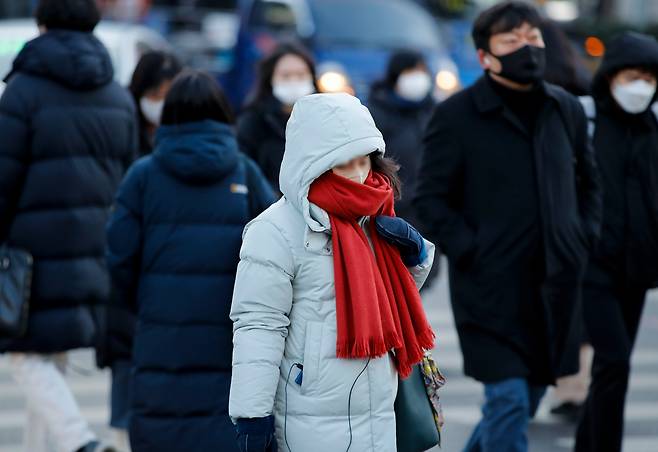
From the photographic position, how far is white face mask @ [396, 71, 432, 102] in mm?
10133

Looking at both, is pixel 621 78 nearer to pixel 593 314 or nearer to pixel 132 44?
pixel 593 314

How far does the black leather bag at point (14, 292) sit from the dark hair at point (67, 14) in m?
1.03

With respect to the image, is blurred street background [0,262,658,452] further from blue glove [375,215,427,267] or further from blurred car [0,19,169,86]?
blurred car [0,19,169,86]

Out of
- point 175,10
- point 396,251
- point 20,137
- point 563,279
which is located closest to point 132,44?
point 20,137

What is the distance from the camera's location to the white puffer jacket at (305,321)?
169 inches

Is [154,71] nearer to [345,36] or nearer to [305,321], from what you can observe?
[305,321]

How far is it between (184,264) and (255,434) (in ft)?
4.85

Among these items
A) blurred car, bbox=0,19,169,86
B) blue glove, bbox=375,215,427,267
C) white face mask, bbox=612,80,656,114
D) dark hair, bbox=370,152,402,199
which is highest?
dark hair, bbox=370,152,402,199

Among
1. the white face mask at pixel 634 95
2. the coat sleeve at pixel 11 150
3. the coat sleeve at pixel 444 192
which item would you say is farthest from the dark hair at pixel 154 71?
the white face mask at pixel 634 95

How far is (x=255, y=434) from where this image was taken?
4.23 m

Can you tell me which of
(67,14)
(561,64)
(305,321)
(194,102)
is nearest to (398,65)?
(561,64)

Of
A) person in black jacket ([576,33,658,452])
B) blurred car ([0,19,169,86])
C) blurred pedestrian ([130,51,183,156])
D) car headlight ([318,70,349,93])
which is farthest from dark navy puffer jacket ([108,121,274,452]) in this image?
car headlight ([318,70,349,93])

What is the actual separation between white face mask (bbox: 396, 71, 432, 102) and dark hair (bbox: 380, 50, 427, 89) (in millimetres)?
51

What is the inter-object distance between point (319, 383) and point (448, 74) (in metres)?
14.3
